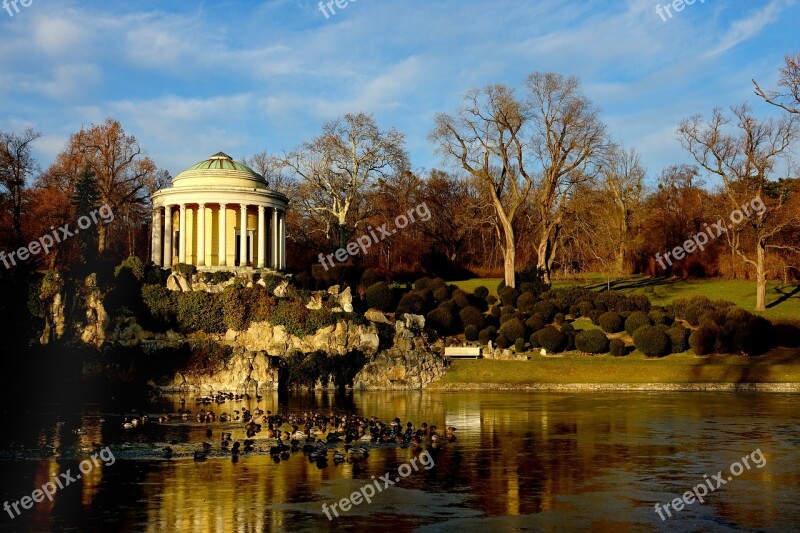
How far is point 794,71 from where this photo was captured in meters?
43.3

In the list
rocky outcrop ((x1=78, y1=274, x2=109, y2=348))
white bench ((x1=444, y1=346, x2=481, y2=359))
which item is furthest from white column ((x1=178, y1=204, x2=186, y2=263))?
white bench ((x1=444, y1=346, x2=481, y2=359))

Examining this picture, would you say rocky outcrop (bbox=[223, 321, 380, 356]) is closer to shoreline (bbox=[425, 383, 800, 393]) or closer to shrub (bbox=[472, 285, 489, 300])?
shoreline (bbox=[425, 383, 800, 393])

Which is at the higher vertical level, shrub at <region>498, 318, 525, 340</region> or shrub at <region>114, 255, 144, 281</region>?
shrub at <region>114, 255, 144, 281</region>

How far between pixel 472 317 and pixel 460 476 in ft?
127

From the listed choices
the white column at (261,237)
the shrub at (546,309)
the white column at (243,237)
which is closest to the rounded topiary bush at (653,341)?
the shrub at (546,309)

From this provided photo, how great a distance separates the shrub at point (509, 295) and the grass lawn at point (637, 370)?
11.6 metres

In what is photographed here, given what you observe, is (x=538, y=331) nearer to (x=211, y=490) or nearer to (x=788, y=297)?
(x=788, y=297)

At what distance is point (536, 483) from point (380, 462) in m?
5.38

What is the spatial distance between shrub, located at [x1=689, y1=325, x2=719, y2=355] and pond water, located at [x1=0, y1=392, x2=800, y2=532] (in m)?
16.6

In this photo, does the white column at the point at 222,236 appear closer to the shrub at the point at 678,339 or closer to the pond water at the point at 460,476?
the pond water at the point at 460,476

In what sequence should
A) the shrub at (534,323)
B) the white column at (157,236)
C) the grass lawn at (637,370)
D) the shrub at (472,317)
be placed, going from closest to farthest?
the grass lawn at (637,370) → the shrub at (534,323) → the shrub at (472,317) → the white column at (157,236)

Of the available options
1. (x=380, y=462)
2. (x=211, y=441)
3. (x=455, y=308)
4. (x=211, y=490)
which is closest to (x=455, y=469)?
(x=380, y=462)

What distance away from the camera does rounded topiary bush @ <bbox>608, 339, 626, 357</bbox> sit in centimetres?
5564

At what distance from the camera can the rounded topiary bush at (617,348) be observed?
183 feet
